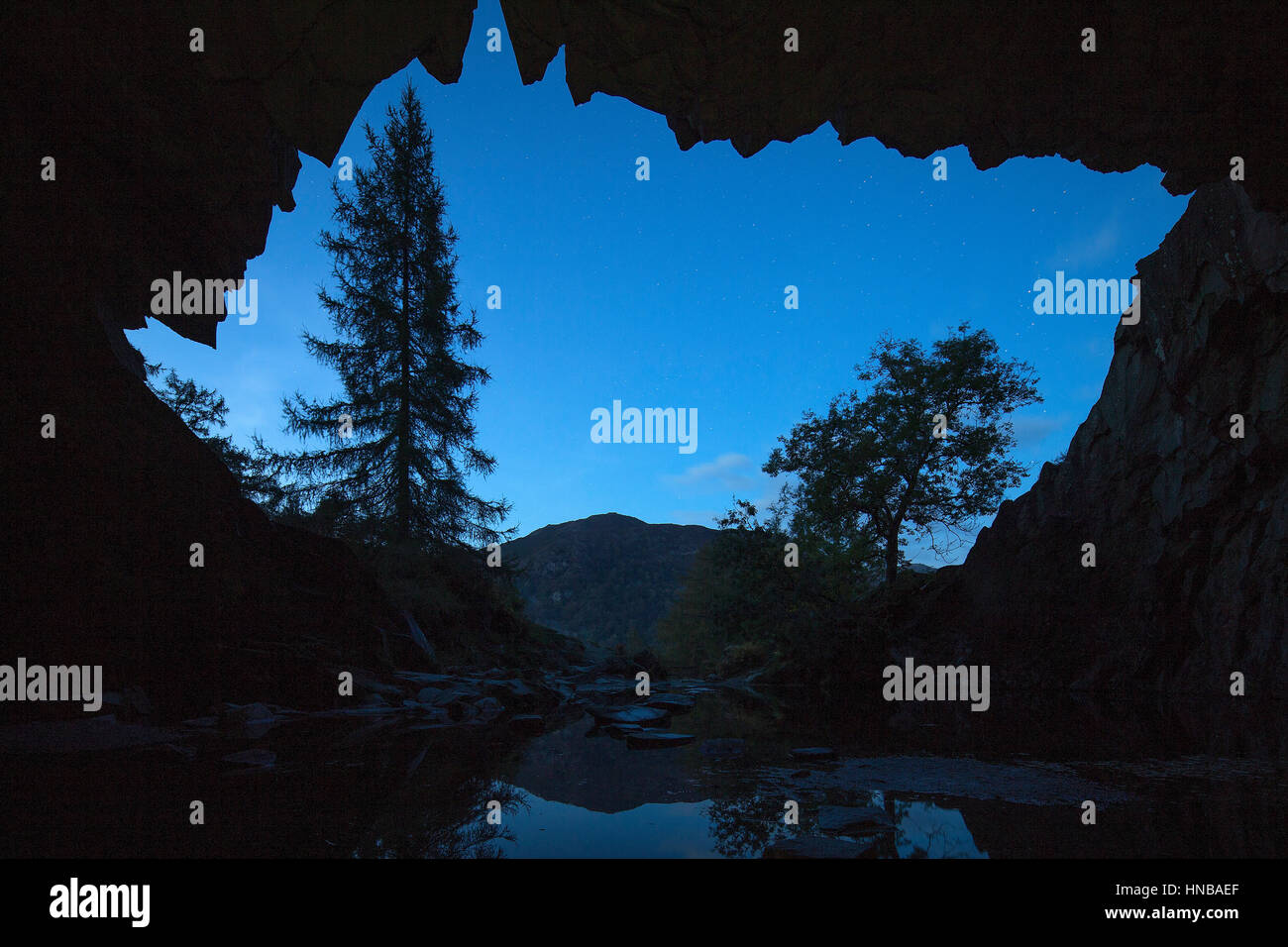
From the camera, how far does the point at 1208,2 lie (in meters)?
5.75

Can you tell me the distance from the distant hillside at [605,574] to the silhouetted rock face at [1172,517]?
67964mm

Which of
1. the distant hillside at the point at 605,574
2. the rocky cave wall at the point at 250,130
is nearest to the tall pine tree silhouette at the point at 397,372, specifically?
the rocky cave wall at the point at 250,130

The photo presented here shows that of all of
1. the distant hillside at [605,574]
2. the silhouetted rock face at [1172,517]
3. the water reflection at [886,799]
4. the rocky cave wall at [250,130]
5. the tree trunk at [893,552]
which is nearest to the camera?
the water reflection at [886,799]

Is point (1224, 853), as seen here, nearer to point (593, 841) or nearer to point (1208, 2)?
point (593, 841)

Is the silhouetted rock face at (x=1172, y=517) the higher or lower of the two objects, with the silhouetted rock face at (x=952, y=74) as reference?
lower

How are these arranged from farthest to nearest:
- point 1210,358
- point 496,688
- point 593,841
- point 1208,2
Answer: point 1210,358
point 496,688
point 1208,2
point 593,841

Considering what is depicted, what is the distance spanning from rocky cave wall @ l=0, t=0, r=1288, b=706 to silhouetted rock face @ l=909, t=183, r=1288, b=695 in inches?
294

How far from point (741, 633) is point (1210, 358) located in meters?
16.2

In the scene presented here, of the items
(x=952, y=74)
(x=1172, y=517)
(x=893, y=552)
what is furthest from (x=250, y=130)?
(x=893, y=552)

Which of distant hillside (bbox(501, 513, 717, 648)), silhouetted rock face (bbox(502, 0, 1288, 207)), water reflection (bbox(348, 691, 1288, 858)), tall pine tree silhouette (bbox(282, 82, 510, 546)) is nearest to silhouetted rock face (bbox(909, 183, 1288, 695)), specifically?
silhouetted rock face (bbox(502, 0, 1288, 207))

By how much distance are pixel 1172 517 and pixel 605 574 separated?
306 feet

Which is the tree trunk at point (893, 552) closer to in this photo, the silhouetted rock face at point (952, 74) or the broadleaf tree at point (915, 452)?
the broadleaf tree at point (915, 452)

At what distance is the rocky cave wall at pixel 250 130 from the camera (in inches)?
242

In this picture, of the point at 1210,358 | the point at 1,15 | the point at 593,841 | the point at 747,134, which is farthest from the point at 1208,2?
the point at 1,15
